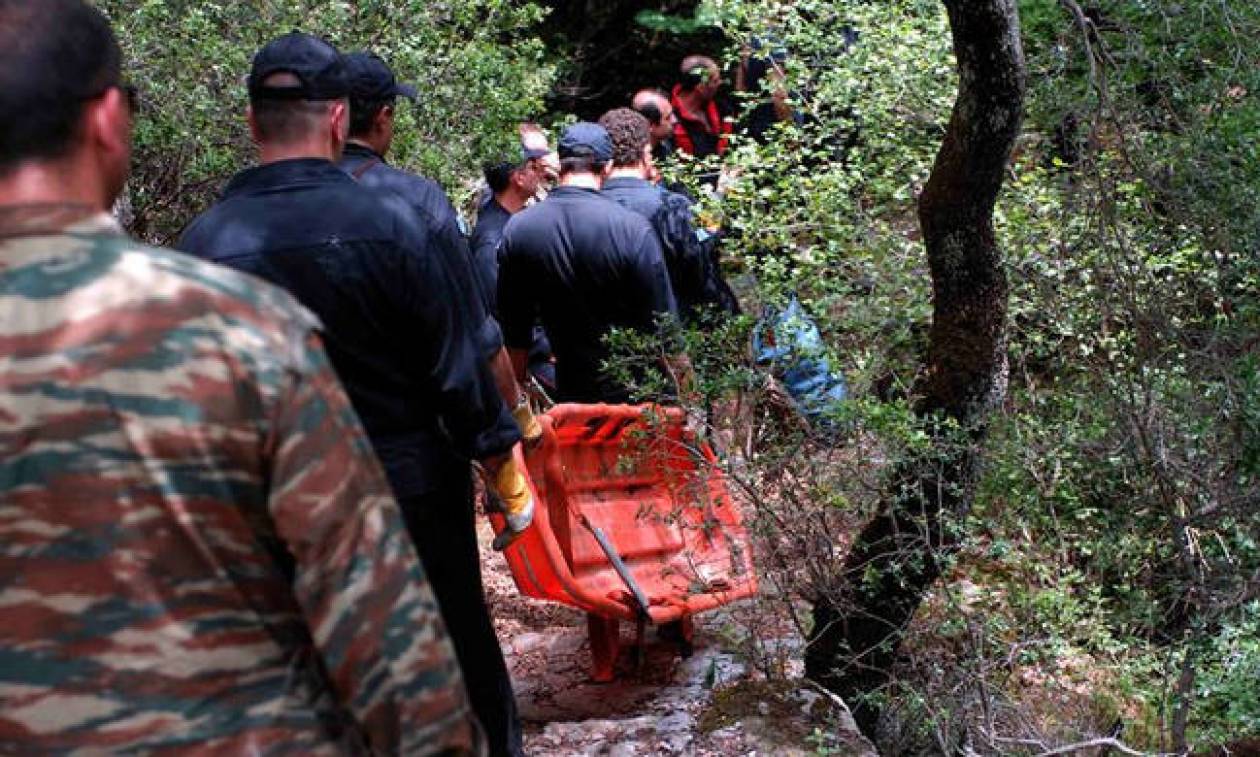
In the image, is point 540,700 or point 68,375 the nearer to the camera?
point 68,375

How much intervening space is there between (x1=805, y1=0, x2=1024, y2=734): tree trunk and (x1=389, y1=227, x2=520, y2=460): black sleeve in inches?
66.8

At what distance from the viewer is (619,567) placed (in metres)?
5.71

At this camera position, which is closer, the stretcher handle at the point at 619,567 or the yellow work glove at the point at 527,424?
the yellow work glove at the point at 527,424

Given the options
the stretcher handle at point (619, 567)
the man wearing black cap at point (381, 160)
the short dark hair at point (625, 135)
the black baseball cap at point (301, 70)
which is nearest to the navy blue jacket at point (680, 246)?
the short dark hair at point (625, 135)

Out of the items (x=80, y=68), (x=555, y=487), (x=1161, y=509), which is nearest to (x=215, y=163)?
(x=555, y=487)

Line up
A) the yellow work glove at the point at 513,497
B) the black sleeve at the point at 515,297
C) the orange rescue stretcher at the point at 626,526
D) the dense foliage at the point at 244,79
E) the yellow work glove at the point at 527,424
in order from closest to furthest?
the yellow work glove at the point at 513,497, the yellow work glove at the point at 527,424, the orange rescue stretcher at the point at 626,526, the black sleeve at the point at 515,297, the dense foliage at the point at 244,79

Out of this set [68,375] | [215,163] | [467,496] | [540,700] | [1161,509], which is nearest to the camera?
[68,375]

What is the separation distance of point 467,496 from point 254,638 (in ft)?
7.27

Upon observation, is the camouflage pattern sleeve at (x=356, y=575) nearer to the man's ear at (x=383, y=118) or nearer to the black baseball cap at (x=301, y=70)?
the black baseball cap at (x=301, y=70)

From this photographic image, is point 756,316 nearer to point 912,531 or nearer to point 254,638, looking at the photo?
point 912,531

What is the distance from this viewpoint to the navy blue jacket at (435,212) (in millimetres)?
4066

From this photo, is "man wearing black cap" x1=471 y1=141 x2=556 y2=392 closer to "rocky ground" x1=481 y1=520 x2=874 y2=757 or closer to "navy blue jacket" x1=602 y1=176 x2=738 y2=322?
"navy blue jacket" x1=602 y1=176 x2=738 y2=322

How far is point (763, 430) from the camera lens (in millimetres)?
5867

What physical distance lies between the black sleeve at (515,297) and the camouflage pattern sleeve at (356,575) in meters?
4.34
